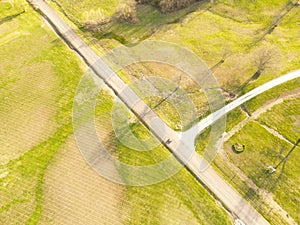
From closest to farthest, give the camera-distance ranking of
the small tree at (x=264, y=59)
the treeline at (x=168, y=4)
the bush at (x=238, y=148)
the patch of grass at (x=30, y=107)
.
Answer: the patch of grass at (x=30, y=107)
the bush at (x=238, y=148)
the small tree at (x=264, y=59)
the treeline at (x=168, y=4)

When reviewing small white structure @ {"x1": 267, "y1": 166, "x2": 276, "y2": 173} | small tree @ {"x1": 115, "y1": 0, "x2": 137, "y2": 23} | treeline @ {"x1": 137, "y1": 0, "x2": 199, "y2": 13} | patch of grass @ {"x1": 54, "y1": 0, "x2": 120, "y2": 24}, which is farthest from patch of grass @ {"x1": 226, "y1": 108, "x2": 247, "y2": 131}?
patch of grass @ {"x1": 54, "y1": 0, "x2": 120, "y2": 24}

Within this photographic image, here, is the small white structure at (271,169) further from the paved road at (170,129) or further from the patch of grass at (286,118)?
the patch of grass at (286,118)

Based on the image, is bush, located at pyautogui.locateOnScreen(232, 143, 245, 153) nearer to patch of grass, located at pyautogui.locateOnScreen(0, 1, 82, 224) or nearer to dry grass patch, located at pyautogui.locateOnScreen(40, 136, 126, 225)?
dry grass patch, located at pyautogui.locateOnScreen(40, 136, 126, 225)

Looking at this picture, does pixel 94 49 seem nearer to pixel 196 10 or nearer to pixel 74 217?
pixel 196 10

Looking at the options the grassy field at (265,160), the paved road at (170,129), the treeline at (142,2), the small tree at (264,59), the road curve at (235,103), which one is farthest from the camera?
the treeline at (142,2)

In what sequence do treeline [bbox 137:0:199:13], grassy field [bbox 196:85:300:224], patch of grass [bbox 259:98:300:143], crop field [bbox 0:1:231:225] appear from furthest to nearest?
treeline [bbox 137:0:199:13]
patch of grass [bbox 259:98:300:143]
grassy field [bbox 196:85:300:224]
crop field [bbox 0:1:231:225]

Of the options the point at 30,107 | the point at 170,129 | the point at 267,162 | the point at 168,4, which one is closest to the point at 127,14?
the point at 168,4

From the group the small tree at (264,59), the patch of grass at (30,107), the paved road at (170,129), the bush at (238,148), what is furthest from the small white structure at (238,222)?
the small tree at (264,59)
